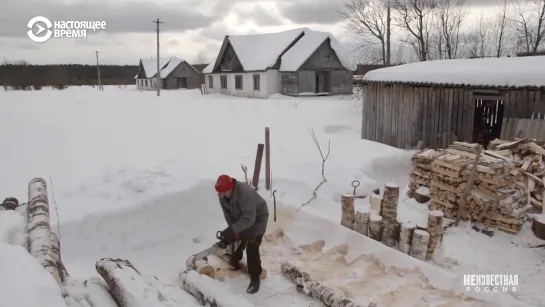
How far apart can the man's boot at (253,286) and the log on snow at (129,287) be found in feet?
4.41

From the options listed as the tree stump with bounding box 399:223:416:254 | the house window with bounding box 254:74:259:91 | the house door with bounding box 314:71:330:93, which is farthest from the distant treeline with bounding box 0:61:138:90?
the tree stump with bounding box 399:223:416:254

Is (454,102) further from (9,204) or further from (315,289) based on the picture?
(9,204)

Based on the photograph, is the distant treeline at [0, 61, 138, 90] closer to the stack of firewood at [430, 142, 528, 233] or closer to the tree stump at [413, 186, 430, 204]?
the tree stump at [413, 186, 430, 204]

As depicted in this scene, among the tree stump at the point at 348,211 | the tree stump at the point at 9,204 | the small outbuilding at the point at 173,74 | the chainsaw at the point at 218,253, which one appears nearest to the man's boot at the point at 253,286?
the chainsaw at the point at 218,253

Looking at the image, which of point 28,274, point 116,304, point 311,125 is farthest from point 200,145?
point 28,274

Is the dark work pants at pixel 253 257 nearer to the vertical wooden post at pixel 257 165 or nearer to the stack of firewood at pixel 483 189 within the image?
the vertical wooden post at pixel 257 165

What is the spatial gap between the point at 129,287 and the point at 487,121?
12.4 metres

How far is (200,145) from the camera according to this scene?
1170 cm

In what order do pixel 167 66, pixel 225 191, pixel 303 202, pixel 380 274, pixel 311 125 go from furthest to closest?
pixel 167 66 < pixel 311 125 < pixel 303 202 < pixel 380 274 < pixel 225 191

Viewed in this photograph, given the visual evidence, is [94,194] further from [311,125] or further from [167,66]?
[167,66]

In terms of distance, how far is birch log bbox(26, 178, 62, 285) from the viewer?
421cm

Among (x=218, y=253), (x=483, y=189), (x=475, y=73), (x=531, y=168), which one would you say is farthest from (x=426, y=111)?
(x=218, y=253)

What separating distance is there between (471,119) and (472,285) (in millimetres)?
7068

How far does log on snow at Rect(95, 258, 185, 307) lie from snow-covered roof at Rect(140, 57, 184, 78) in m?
43.2
